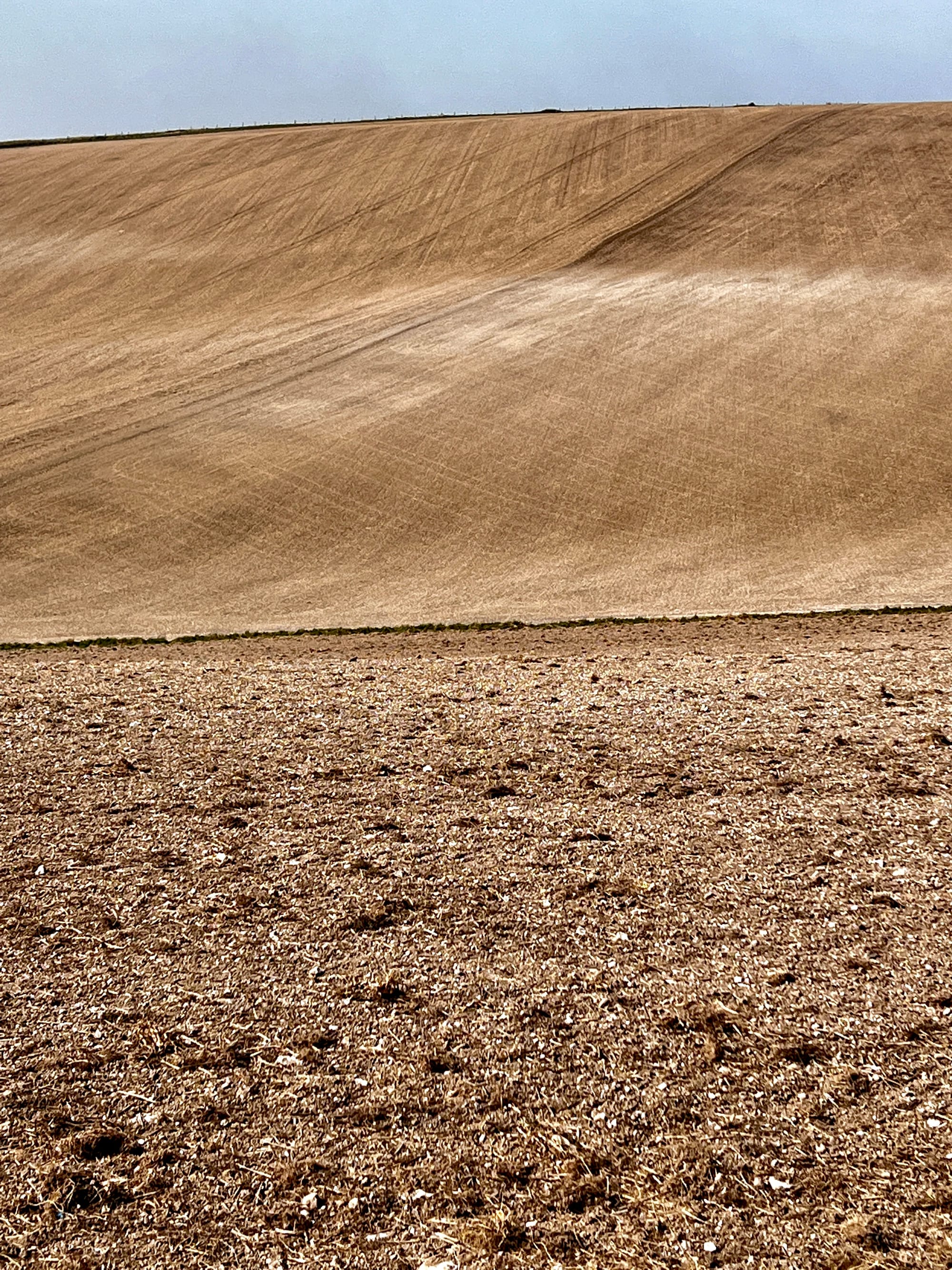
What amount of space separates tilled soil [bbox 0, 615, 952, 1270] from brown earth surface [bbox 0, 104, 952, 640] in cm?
847

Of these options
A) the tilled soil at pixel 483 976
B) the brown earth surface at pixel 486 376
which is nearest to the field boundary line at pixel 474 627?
the brown earth surface at pixel 486 376

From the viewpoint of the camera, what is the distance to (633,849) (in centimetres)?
816

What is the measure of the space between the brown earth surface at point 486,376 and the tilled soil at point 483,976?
847cm

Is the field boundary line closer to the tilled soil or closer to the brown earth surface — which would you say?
the brown earth surface

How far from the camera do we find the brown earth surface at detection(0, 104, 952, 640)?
21.2m

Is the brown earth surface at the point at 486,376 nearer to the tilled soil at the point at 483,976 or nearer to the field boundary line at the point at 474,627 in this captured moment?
the field boundary line at the point at 474,627

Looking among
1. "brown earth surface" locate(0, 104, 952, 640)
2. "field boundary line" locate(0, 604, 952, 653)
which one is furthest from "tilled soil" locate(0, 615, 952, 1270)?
"brown earth surface" locate(0, 104, 952, 640)

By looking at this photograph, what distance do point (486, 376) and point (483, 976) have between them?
25.1 meters

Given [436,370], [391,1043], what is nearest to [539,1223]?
[391,1043]

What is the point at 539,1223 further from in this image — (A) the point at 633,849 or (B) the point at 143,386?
(B) the point at 143,386

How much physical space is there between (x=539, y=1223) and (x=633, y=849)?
3.70 metres

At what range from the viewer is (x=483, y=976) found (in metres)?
6.61

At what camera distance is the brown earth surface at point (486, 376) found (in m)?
21.2

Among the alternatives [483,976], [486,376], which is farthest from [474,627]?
[486,376]
